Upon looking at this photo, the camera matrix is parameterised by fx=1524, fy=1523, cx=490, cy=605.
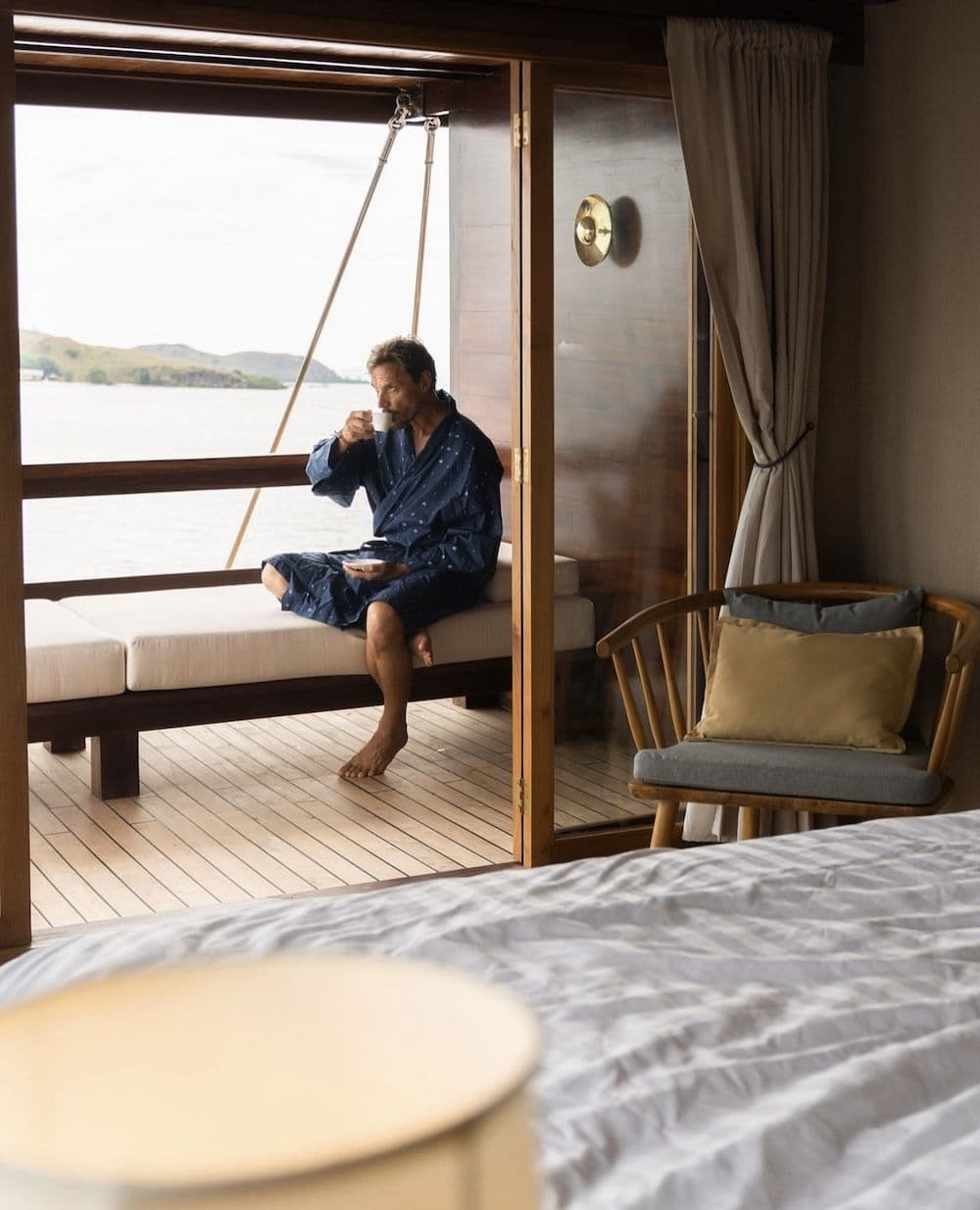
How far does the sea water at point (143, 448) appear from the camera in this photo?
8.37 meters

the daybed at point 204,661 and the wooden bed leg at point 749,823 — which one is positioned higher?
the daybed at point 204,661

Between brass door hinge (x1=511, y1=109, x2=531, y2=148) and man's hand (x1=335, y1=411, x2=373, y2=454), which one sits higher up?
brass door hinge (x1=511, y1=109, x2=531, y2=148)

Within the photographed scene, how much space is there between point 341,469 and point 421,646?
88cm

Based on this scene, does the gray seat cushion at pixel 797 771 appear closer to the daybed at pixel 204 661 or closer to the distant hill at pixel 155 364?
the daybed at pixel 204 661

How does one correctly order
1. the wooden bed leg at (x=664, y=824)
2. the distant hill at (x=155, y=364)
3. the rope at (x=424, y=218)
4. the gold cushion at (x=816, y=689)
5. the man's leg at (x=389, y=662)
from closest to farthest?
the gold cushion at (x=816, y=689)
the wooden bed leg at (x=664, y=824)
the man's leg at (x=389, y=662)
the rope at (x=424, y=218)
the distant hill at (x=155, y=364)

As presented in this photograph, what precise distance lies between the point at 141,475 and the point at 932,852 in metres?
4.12

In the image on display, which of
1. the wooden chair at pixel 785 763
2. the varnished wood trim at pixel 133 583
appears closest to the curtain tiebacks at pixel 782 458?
the wooden chair at pixel 785 763

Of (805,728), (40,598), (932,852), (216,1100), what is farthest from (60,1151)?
(40,598)

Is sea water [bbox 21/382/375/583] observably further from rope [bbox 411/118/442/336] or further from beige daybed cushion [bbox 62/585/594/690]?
beige daybed cushion [bbox 62/585/594/690]

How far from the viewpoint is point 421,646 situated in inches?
201

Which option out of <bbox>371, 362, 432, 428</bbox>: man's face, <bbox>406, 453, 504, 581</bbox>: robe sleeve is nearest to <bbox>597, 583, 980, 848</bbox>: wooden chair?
<bbox>406, 453, 504, 581</bbox>: robe sleeve

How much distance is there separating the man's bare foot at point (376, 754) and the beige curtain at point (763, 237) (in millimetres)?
1255

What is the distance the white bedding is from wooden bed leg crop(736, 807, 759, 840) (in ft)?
5.09

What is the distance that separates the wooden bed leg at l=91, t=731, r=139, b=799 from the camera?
15.8ft
